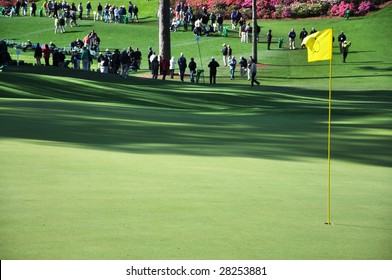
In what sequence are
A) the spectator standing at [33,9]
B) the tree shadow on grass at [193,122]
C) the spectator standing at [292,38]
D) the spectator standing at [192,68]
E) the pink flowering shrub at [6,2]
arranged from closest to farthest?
the tree shadow on grass at [193,122] < the spectator standing at [192,68] < the spectator standing at [292,38] < the spectator standing at [33,9] < the pink flowering shrub at [6,2]

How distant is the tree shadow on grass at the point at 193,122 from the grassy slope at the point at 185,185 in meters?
0.07

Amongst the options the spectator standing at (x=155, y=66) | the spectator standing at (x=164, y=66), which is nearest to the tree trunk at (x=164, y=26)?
the spectator standing at (x=164, y=66)

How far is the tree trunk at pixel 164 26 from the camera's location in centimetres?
5525

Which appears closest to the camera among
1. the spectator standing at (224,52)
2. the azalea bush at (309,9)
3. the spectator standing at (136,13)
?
the spectator standing at (224,52)

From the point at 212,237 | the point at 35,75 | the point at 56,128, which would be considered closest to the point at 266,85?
the point at 35,75

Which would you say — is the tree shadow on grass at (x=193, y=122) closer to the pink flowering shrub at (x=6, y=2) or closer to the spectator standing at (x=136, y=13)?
the spectator standing at (x=136, y=13)

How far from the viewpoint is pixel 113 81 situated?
45219 mm

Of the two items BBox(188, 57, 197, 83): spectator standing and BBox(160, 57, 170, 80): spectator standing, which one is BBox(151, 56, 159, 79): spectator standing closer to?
BBox(160, 57, 170, 80): spectator standing

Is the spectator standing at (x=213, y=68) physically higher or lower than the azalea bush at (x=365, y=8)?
lower

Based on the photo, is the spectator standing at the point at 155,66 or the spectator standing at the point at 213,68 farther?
the spectator standing at the point at 155,66

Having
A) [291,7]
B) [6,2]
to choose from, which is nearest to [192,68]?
[291,7]

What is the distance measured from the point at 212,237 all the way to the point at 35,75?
104 ft

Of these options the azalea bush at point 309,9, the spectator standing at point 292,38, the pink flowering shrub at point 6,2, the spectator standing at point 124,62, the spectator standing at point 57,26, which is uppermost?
Result: the pink flowering shrub at point 6,2

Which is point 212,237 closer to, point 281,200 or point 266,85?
point 281,200
